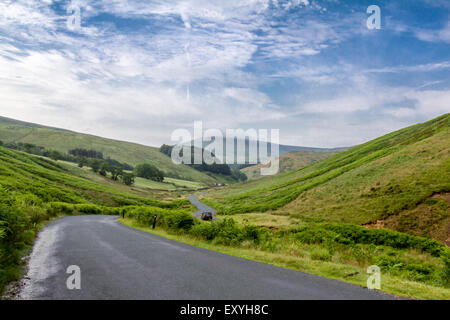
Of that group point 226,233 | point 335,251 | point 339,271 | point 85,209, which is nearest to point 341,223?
point 335,251

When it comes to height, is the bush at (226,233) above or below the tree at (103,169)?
below

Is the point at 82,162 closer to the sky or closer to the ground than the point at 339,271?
closer to the sky

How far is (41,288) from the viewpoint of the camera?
7.77 m

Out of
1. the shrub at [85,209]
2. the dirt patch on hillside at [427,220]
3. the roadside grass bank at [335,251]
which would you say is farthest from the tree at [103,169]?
the dirt patch on hillside at [427,220]

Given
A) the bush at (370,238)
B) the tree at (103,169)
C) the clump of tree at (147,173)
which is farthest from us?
the clump of tree at (147,173)

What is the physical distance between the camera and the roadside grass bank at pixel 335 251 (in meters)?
9.80

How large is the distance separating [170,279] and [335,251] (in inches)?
424

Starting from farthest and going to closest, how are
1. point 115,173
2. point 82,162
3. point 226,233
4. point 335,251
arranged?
point 82,162, point 115,173, point 226,233, point 335,251

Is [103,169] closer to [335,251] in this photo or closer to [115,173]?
[115,173]

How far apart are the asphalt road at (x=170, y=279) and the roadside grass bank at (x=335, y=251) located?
129 centimetres

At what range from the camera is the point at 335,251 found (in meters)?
16.1

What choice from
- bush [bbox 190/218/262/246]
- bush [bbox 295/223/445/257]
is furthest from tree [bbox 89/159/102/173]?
bush [bbox 190/218/262/246]

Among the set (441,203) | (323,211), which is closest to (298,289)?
(441,203)

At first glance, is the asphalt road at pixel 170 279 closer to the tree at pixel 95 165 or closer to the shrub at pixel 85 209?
the shrub at pixel 85 209
